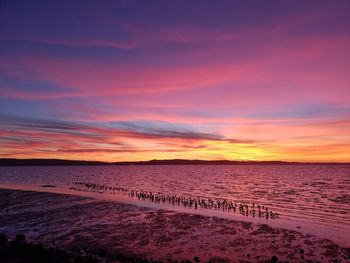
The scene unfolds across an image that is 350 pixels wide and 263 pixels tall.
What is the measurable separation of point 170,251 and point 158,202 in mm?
31880

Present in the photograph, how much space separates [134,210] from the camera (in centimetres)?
4431

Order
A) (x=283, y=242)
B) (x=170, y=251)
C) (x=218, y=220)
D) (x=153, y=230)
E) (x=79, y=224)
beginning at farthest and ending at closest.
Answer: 1. (x=218, y=220)
2. (x=79, y=224)
3. (x=153, y=230)
4. (x=283, y=242)
5. (x=170, y=251)

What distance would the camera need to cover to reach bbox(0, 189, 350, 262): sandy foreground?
23.3 m

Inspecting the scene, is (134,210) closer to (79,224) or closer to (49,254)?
(79,224)

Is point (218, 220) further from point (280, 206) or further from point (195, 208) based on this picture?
point (280, 206)

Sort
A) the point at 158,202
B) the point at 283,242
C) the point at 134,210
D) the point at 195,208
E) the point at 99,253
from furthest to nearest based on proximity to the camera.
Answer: the point at 158,202, the point at 195,208, the point at 134,210, the point at 283,242, the point at 99,253

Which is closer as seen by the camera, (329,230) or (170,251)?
(170,251)

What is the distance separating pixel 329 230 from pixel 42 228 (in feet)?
95.4

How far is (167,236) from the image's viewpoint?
28641mm

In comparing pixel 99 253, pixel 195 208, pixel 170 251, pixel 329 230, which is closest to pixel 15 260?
pixel 99 253

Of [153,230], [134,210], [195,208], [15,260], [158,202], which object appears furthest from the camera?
[158,202]

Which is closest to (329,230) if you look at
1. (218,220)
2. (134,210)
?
(218,220)

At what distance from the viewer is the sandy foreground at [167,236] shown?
2331cm

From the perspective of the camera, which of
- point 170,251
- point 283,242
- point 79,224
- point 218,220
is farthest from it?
point 218,220
